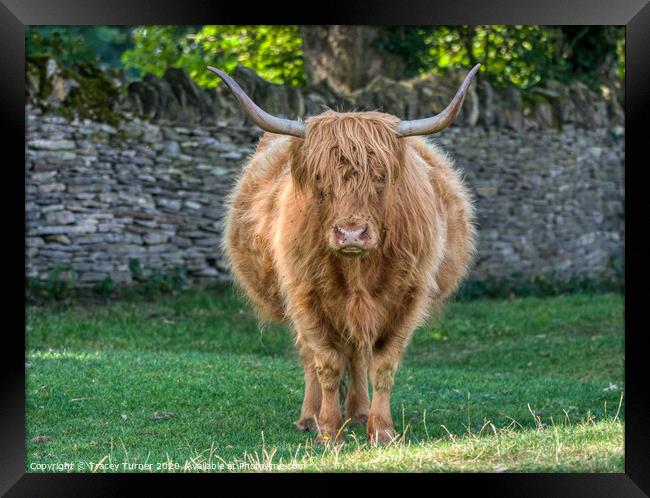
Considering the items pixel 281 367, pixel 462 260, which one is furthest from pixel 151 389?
pixel 462 260

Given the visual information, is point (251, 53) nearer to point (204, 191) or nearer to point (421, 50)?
point (421, 50)

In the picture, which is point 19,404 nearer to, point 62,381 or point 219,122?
point 62,381

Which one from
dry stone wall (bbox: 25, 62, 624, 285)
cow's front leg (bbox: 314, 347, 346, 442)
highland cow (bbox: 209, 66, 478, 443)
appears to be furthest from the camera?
dry stone wall (bbox: 25, 62, 624, 285)

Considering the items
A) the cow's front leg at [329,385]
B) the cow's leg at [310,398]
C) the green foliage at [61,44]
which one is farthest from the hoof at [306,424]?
the green foliage at [61,44]

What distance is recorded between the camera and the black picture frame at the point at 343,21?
5.09 meters

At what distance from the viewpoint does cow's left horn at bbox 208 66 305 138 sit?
590 cm

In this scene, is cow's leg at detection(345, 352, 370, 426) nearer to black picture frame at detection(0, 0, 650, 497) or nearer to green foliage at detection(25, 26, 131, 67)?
black picture frame at detection(0, 0, 650, 497)

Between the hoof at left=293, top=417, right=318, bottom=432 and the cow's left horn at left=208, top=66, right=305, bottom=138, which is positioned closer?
the cow's left horn at left=208, top=66, right=305, bottom=138

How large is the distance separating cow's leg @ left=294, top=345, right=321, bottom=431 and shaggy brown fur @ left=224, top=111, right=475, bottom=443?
69 mm

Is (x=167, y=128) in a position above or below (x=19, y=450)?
above

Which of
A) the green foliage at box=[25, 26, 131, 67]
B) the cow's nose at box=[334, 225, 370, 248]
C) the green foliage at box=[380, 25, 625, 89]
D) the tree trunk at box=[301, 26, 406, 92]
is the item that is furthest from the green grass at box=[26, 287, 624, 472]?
the green foliage at box=[25, 26, 131, 67]

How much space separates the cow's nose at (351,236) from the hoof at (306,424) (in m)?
1.88

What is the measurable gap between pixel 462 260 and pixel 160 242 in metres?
6.03

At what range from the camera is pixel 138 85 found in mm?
13383
